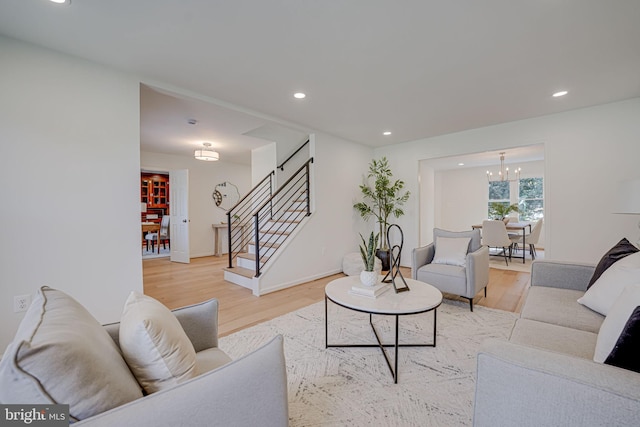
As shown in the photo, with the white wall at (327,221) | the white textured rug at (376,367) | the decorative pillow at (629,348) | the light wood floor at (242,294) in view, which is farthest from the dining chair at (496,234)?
the decorative pillow at (629,348)

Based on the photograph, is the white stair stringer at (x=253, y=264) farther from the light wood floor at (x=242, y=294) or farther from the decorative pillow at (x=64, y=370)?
the decorative pillow at (x=64, y=370)

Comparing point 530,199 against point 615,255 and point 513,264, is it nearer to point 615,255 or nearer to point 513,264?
point 513,264

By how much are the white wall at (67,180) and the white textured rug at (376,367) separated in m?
1.36

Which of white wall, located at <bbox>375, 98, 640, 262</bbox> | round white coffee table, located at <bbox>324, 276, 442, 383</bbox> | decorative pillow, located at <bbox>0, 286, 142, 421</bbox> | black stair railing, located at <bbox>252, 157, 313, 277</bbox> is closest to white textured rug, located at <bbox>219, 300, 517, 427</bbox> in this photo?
round white coffee table, located at <bbox>324, 276, 442, 383</bbox>

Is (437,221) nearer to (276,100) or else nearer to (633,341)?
(276,100)

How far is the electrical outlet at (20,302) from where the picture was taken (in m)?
2.01

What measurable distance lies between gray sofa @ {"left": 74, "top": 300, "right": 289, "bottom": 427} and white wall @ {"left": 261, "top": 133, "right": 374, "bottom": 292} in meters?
2.78

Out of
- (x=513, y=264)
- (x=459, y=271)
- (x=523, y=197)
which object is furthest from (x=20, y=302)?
(x=523, y=197)

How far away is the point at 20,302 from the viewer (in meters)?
2.03

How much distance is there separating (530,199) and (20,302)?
10183 millimetres

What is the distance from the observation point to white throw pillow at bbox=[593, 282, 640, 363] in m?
0.99

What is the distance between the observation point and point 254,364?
2.70 feet

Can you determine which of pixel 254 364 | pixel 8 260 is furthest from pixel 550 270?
pixel 8 260

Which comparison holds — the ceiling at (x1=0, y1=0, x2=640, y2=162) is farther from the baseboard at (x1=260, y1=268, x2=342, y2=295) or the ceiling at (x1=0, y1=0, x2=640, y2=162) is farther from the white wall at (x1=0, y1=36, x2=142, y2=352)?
the baseboard at (x1=260, y1=268, x2=342, y2=295)
